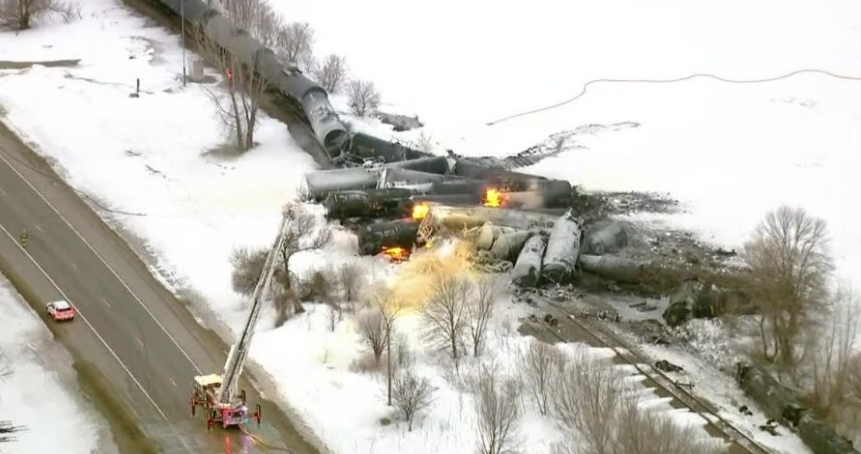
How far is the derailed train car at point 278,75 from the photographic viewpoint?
65.8 meters

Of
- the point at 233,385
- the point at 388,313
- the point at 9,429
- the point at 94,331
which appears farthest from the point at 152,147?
the point at 9,429

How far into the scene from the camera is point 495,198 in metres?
59.1

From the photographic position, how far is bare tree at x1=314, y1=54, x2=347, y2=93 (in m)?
75.4

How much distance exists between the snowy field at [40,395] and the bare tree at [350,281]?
1109 centimetres

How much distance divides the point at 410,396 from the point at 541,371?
4566 mm

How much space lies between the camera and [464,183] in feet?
197

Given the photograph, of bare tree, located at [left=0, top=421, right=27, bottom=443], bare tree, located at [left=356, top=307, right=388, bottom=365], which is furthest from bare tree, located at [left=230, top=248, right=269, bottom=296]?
bare tree, located at [left=0, top=421, right=27, bottom=443]

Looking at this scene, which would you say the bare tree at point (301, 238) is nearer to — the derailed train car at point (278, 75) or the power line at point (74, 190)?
the derailed train car at point (278, 75)

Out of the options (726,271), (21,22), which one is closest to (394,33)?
(21,22)

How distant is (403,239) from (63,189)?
1743cm

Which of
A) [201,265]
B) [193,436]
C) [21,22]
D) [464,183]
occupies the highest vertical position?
[21,22]

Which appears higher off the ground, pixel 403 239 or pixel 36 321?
pixel 403 239

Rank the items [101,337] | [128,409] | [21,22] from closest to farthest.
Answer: [128,409] < [101,337] < [21,22]

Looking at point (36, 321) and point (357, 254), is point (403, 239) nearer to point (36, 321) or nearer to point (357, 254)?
point (357, 254)
